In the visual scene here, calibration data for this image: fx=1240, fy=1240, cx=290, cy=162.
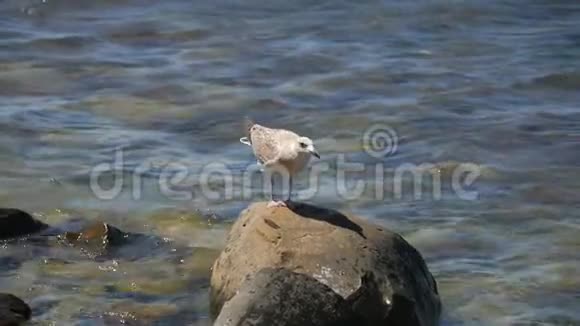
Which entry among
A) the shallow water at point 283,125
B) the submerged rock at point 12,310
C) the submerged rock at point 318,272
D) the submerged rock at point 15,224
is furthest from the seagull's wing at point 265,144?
the submerged rock at point 15,224

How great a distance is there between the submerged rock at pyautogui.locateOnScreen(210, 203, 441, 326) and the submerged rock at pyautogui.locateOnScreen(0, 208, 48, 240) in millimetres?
1973

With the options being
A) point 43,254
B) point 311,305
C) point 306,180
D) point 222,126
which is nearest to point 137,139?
point 222,126

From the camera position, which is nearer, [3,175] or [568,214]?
[568,214]

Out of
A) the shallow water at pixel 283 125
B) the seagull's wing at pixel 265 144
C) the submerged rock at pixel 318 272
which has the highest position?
the seagull's wing at pixel 265 144

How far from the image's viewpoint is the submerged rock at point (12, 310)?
6867 millimetres

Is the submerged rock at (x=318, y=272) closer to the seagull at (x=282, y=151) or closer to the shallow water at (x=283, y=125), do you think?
the seagull at (x=282, y=151)

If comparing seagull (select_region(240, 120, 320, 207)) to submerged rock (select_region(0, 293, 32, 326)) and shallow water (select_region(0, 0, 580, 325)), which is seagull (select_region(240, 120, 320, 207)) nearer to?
shallow water (select_region(0, 0, 580, 325))

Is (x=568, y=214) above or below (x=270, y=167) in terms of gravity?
below

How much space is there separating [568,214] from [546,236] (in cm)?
54

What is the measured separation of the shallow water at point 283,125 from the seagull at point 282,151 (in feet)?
3.02

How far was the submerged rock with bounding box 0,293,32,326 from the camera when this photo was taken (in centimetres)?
687

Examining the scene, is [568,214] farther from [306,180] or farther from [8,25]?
[8,25]

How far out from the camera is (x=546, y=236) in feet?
28.9

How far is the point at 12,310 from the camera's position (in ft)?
22.9
